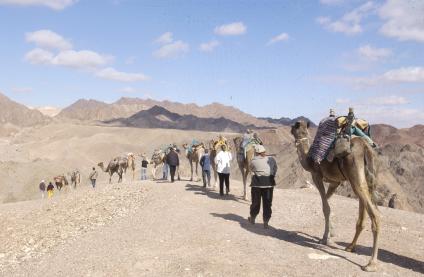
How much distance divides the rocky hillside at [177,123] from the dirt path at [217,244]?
358 feet

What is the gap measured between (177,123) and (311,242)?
12259cm

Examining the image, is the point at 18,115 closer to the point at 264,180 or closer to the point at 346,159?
the point at 264,180

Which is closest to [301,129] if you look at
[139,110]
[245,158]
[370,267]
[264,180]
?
[264,180]

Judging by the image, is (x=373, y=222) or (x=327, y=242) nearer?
(x=373, y=222)

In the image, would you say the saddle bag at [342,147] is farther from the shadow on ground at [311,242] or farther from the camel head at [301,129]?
the shadow on ground at [311,242]

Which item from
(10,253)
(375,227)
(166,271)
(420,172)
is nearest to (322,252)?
(375,227)

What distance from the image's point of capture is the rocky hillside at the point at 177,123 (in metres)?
127

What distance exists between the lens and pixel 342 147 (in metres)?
9.69

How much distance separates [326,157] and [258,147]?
2686 mm

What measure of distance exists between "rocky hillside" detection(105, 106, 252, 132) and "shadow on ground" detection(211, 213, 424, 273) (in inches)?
4406

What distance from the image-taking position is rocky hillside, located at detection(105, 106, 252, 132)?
127m

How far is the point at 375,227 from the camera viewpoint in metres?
9.27

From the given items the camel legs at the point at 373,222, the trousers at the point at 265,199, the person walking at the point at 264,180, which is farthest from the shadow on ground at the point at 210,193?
the camel legs at the point at 373,222

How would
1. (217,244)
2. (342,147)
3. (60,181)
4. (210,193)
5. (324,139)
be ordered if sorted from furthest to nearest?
(60,181) < (210,193) < (217,244) < (324,139) < (342,147)
